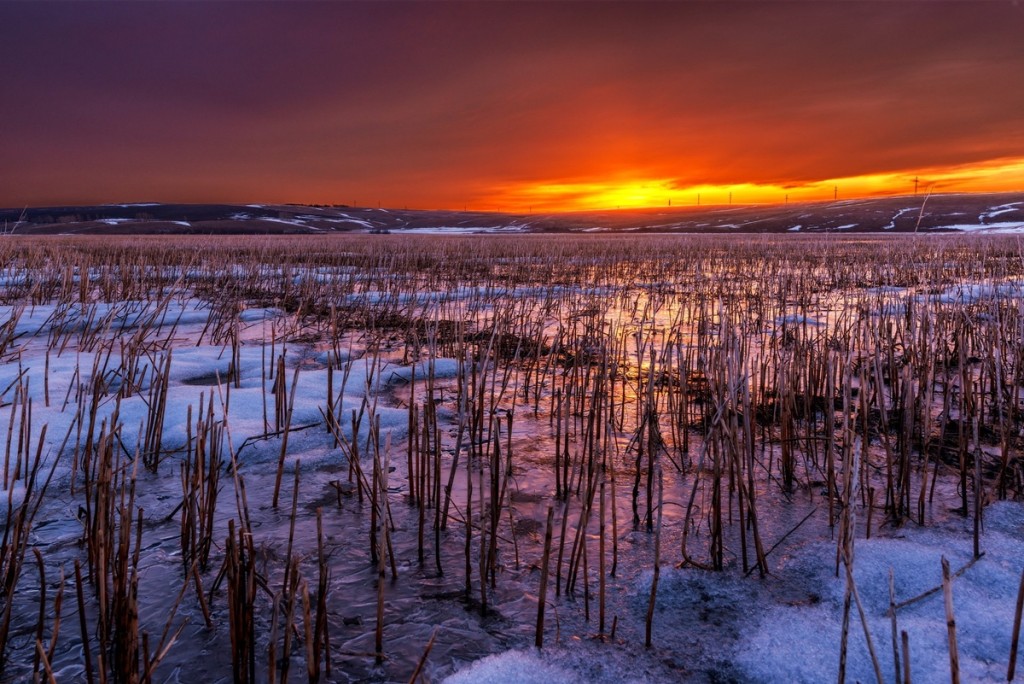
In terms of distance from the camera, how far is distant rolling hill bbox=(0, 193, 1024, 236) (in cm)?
10912

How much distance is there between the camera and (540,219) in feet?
591

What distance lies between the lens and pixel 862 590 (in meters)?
2.50

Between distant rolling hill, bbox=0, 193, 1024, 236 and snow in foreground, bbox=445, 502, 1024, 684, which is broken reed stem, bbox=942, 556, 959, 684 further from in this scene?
distant rolling hill, bbox=0, 193, 1024, 236

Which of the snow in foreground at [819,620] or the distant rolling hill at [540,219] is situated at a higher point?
the distant rolling hill at [540,219]

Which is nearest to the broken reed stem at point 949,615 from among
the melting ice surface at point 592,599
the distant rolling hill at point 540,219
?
the melting ice surface at point 592,599

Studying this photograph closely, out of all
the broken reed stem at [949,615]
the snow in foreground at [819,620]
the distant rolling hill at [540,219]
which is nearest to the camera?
the broken reed stem at [949,615]

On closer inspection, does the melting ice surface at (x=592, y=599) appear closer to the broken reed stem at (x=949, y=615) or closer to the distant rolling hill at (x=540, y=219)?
the broken reed stem at (x=949, y=615)

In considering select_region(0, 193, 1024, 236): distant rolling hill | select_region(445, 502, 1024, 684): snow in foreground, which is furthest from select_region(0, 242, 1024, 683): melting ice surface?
select_region(0, 193, 1024, 236): distant rolling hill

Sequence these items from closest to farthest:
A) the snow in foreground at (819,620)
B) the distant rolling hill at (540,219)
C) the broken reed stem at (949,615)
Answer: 1. the broken reed stem at (949,615)
2. the snow in foreground at (819,620)
3. the distant rolling hill at (540,219)

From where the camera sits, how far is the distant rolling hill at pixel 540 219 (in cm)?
10912

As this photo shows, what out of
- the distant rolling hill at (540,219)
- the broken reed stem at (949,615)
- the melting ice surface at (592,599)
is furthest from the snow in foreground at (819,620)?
the distant rolling hill at (540,219)

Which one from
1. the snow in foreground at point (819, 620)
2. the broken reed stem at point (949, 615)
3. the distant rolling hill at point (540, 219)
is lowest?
the snow in foreground at point (819, 620)

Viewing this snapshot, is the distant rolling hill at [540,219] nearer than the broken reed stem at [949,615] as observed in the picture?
No

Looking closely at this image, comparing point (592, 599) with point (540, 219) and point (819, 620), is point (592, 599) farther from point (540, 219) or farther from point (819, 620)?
point (540, 219)
